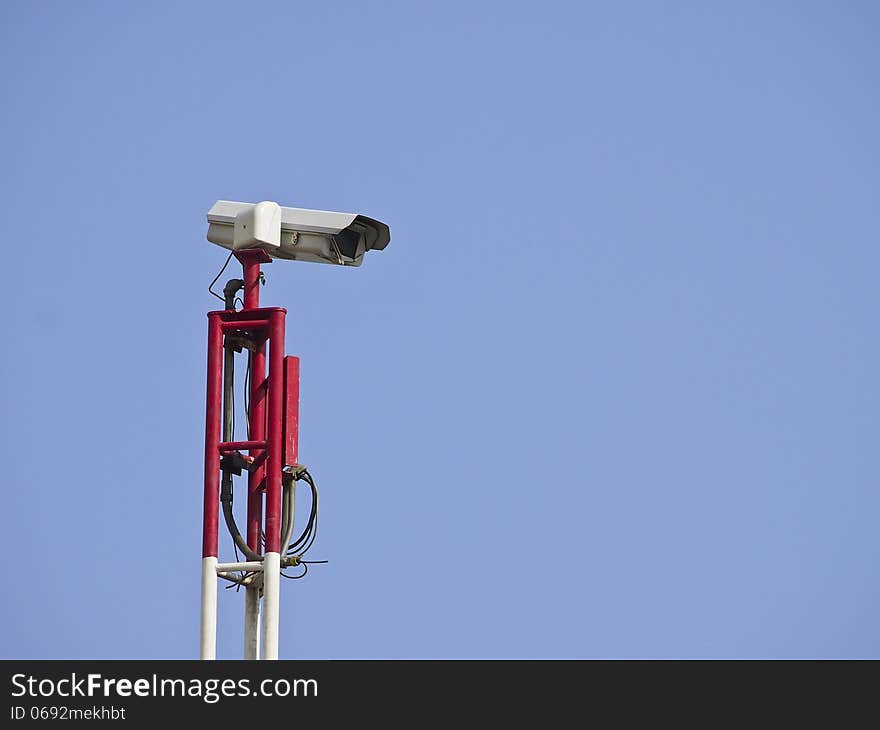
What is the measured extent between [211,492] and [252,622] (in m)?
1.38

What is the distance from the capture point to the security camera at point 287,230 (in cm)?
4312

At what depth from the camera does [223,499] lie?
4231 centimetres

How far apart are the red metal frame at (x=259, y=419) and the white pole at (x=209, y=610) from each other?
8.9 inches

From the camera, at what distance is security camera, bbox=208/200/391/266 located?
43125 mm

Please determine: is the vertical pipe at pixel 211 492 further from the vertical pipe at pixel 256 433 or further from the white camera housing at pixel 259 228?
the white camera housing at pixel 259 228

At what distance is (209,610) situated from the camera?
136 ft

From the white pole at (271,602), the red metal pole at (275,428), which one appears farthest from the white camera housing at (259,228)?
the white pole at (271,602)

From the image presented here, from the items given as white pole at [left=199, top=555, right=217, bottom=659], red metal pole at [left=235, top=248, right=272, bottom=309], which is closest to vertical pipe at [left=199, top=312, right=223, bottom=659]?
white pole at [left=199, top=555, right=217, bottom=659]

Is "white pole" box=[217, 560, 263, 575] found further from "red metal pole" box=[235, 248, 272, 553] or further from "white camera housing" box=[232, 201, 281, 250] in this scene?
"white camera housing" box=[232, 201, 281, 250]

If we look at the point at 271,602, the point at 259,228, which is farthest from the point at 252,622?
the point at 259,228

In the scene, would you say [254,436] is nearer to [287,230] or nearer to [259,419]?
[259,419]

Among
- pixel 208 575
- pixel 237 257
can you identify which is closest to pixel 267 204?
pixel 237 257
